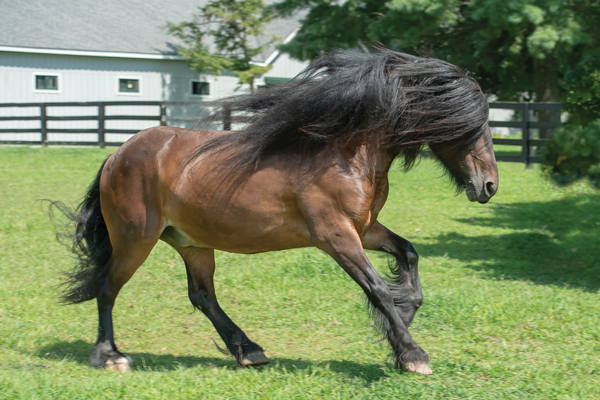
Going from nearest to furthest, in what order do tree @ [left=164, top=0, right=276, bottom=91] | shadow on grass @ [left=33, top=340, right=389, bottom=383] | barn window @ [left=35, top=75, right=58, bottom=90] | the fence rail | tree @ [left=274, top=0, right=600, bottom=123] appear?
shadow on grass @ [left=33, top=340, right=389, bottom=383], tree @ [left=274, top=0, right=600, bottom=123], the fence rail, barn window @ [left=35, top=75, right=58, bottom=90], tree @ [left=164, top=0, right=276, bottom=91]

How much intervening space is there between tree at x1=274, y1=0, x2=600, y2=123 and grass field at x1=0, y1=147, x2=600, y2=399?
6486 millimetres

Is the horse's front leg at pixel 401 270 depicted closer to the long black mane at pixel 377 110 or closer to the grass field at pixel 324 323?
the grass field at pixel 324 323

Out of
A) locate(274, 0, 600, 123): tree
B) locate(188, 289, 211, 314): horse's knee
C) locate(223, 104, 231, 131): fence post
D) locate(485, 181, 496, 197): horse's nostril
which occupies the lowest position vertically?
locate(188, 289, 211, 314): horse's knee

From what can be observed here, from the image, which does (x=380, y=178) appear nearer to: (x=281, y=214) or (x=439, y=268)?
(x=281, y=214)

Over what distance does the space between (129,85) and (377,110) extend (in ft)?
75.2

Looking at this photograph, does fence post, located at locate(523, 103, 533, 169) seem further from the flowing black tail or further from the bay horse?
the flowing black tail

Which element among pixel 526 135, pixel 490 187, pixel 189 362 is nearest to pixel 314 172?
pixel 490 187

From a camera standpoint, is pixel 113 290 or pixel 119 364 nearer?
pixel 119 364

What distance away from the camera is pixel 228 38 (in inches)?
980

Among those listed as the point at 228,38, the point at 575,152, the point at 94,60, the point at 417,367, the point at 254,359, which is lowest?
the point at 254,359

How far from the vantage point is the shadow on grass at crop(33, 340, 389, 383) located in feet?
13.6

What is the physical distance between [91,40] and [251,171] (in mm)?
22611

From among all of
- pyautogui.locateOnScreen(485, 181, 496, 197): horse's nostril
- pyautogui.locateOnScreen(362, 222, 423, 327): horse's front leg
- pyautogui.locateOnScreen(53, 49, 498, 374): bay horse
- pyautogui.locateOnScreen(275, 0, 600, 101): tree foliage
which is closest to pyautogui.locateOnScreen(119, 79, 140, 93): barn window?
pyautogui.locateOnScreen(275, 0, 600, 101): tree foliage

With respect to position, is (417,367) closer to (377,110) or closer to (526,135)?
(377,110)
